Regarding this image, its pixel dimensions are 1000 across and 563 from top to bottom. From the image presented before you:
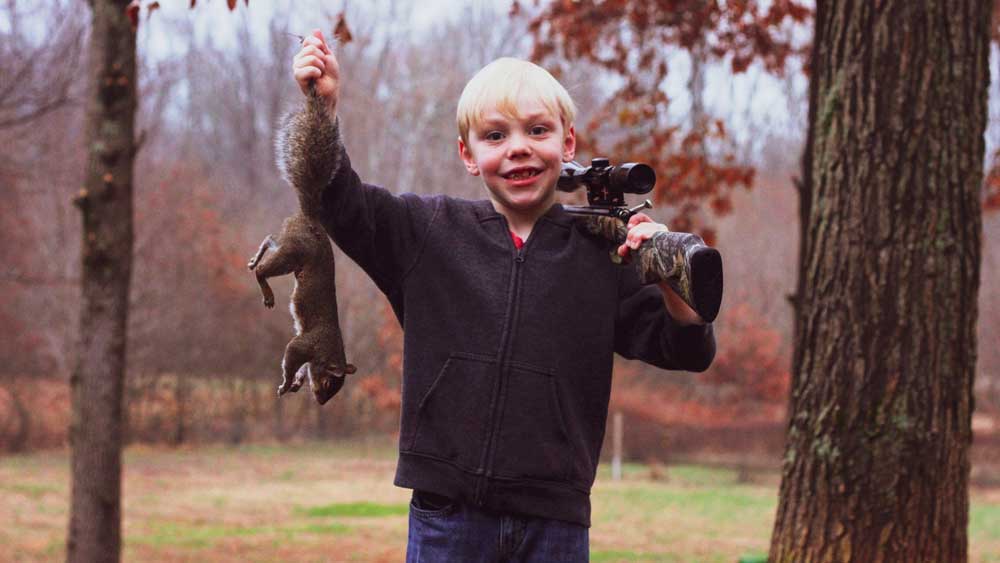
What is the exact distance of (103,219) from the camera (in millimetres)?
7129

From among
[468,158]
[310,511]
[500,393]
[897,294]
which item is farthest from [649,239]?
[310,511]

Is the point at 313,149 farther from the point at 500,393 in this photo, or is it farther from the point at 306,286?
the point at 500,393

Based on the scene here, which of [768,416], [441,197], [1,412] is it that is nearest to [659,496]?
[768,416]

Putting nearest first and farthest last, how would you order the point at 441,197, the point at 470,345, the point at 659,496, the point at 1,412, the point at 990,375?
1. the point at 470,345
2. the point at 441,197
3. the point at 659,496
4. the point at 1,412
5. the point at 990,375

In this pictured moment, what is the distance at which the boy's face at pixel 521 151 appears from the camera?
2.57m

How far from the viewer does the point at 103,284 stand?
285 inches

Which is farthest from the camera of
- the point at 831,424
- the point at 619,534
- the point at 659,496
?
the point at 659,496

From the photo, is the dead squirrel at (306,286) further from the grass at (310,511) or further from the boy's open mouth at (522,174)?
the grass at (310,511)

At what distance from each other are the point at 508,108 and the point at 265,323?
1111 inches

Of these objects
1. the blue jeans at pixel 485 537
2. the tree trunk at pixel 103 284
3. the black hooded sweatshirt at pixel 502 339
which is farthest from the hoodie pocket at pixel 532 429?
the tree trunk at pixel 103 284

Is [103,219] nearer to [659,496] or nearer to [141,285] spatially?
[659,496]

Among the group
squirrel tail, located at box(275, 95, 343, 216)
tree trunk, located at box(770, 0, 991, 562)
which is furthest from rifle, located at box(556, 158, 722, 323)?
tree trunk, located at box(770, 0, 991, 562)

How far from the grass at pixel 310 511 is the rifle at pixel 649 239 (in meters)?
4.95

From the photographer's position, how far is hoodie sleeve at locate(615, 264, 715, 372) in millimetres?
2531
